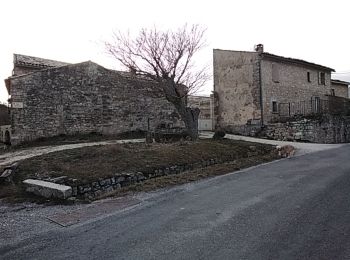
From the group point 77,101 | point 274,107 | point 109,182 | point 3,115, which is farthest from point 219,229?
point 3,115

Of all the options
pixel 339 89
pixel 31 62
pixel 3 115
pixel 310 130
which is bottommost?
pixel 310 130

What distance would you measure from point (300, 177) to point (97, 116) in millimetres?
16562

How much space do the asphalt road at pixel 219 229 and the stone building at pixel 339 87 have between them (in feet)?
115

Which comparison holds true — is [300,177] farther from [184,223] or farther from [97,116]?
[97,116]

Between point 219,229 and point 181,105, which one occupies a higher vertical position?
point 181,105

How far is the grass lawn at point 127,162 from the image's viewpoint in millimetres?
10086

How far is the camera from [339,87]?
4203 centimetres

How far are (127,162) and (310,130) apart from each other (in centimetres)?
Result: 1774

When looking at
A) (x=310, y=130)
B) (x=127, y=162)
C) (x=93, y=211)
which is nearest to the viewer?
(x=93, y=211)

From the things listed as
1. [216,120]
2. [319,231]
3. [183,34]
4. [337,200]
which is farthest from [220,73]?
[319,231]

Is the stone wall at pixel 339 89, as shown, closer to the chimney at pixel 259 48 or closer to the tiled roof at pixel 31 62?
the chimney at pixel 259 48

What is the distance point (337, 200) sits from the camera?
7254 mm

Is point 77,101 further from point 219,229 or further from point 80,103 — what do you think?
point 219,229

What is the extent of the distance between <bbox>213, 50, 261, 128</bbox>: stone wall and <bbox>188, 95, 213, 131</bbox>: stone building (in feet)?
8.74
